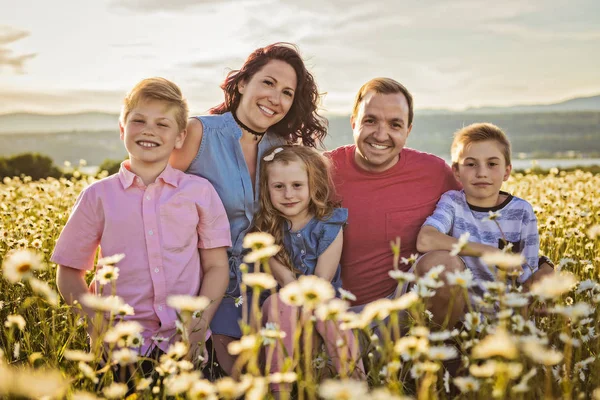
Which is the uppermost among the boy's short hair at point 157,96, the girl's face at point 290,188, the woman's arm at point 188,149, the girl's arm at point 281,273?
the boy's short hair at point 157,96

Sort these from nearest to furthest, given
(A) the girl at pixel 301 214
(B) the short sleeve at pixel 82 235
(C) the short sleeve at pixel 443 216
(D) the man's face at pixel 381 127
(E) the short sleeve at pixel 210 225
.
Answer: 1. (B) the short sleeve at pixel 82 235
2. (E) the short sleeve at pixel 210 225
3. (A) the girl at pixel 301 214
4. (C) the short sleeve at pixel 443 216
5. (D) the man's face at pixel 381 127

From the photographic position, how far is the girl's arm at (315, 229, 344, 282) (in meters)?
3.78

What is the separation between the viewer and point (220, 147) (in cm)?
405

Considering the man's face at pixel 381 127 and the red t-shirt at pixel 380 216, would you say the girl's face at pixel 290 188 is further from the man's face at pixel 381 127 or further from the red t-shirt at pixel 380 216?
the man's face at pixel 381 127

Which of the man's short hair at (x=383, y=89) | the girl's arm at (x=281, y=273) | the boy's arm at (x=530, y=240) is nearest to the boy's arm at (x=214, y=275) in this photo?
the girl's arm at (x=281, y=273)

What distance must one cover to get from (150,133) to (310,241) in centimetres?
122

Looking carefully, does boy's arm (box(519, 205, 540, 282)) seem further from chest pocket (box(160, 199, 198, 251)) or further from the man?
chest pocket (box(160, 199, 198, 251))

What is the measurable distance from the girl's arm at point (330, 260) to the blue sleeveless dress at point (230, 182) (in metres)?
0.53

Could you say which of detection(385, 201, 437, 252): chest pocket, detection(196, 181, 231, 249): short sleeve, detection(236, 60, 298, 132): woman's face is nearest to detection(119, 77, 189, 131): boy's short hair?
detection(196, 181, 231, 249): short sleeve

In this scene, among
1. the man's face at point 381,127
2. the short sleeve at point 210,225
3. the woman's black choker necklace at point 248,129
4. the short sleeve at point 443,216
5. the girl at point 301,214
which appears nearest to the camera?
the short sleeve at point 210,225

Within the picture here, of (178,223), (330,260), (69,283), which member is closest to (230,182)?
(178,223)

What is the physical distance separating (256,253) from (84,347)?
2099mm

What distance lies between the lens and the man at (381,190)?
409cm

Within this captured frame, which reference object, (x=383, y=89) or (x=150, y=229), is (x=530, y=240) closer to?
(x=383, y=89)
